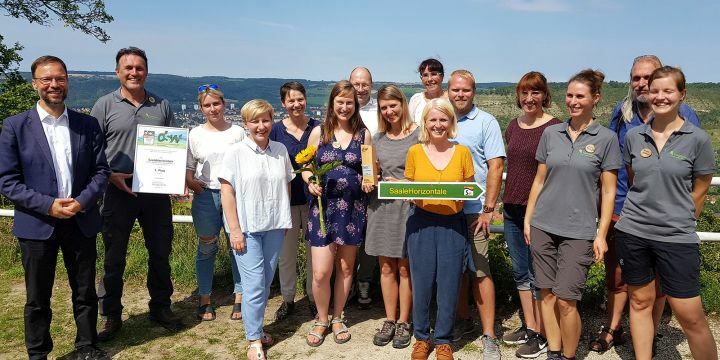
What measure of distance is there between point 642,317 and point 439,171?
170cm

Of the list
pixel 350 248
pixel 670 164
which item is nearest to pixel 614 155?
pixel 670 164

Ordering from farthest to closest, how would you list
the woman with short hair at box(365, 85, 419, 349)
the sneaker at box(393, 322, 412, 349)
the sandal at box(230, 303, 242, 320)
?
the sandal at box(230, 303, 242, 320)
the sneaker at box(393, 322, 412, 349)
the woman with short hair at box(365, 85, 419, 349)

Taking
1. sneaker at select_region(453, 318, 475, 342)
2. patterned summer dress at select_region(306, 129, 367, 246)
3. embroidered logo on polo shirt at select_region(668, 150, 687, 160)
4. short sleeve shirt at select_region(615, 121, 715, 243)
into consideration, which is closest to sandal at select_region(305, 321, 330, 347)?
patterned summer dress at select_region(306, 129, 367, 246)

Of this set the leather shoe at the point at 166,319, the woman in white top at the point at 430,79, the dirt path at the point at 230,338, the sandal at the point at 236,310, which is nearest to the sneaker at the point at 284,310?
Answer: the dirt path at the point at 230,338

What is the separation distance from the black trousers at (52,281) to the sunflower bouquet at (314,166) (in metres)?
1.70

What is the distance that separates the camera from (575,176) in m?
3.51

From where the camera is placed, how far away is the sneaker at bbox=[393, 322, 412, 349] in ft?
14.0

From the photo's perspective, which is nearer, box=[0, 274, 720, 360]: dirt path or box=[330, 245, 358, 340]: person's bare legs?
box=[0, 274, 720, 360]: dirt path

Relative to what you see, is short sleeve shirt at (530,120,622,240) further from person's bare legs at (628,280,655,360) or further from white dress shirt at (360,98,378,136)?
white dress shirt at (360,98,378,136)

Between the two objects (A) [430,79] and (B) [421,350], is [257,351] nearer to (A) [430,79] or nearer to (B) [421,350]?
(B) [421,350]

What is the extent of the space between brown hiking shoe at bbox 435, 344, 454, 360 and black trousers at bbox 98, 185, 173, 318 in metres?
2.52

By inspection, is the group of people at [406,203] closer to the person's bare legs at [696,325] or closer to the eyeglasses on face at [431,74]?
the person's bare legs at [696,325]

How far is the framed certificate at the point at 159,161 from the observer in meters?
4.32

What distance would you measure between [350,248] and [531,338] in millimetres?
1606
